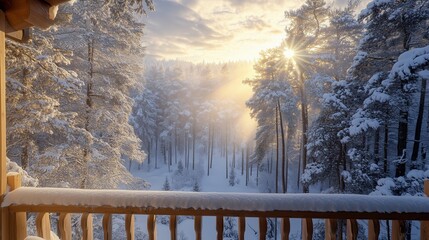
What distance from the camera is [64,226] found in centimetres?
242

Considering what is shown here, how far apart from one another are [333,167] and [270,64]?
7983 millimetres

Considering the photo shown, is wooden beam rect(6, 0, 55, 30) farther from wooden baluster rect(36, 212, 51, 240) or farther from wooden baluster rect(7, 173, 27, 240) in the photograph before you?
wooden baluster rect(36, 212, 51, 240)

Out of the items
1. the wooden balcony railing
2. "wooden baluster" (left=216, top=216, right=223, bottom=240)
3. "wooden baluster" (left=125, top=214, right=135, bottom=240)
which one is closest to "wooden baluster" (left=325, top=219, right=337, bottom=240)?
the wooden balcony railing

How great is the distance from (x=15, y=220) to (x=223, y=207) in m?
2.01

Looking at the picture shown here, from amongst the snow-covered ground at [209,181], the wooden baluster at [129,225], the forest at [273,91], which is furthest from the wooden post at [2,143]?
the snow-covered ground at [209,181]

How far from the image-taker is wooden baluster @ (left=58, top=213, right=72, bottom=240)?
2.38 meters

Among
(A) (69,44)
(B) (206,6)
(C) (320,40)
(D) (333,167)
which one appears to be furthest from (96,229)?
(C) (320,40)

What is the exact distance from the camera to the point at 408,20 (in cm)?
914

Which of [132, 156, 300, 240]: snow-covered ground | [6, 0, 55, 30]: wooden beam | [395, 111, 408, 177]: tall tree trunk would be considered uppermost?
[6, 0, 55, 30]: wooden beam

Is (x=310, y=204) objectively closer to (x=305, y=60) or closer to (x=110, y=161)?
(x=110, y=161)

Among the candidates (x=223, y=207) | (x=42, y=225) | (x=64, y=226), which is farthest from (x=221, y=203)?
(x=42, y=225)

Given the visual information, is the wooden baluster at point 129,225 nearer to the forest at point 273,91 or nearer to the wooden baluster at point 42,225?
the wooden baluster at point 42,225

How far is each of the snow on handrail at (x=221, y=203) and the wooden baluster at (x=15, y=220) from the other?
0.09 metres

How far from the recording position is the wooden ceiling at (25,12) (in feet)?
7.63
